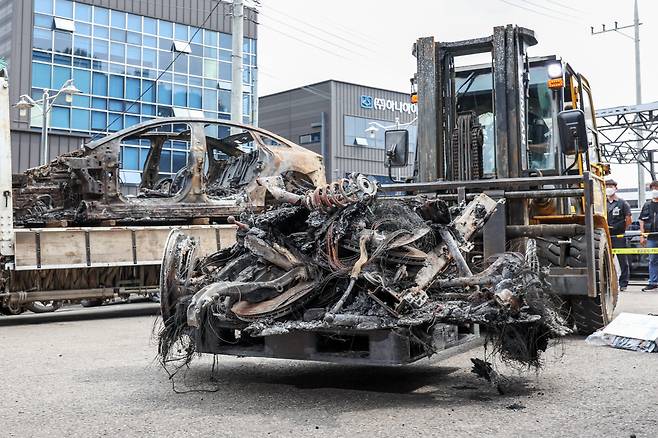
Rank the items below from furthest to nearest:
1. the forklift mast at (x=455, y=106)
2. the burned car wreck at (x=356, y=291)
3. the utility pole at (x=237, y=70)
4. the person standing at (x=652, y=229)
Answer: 1. the utility pole at (x=237, y=70)
2. the person standing at (x=652, y=229)
3. the forklift mast at (x=455, y=106)
4. the burned car wreck at (x=356, y=291)

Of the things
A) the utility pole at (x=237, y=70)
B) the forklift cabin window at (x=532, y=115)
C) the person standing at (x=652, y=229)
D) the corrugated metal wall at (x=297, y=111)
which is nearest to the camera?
the forklift cabin window at (x=532, y=115)

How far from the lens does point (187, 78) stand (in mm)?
40562

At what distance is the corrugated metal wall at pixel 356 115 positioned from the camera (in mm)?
46500

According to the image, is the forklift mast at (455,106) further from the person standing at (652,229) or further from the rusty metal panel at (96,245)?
the person standing at (652,229)

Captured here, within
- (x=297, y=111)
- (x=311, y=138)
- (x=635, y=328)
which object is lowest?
(x=635, y=328)

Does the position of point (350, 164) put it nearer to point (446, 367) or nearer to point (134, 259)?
point (134, 259)

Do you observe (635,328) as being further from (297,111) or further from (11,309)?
(297,111)

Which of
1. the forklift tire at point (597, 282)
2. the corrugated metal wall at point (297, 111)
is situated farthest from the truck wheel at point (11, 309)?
the corrugated metal wall at point (297, 111)

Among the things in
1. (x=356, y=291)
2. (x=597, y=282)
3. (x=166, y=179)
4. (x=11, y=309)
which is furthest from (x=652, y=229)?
(x=11, y=309)

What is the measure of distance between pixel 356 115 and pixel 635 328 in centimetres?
4134

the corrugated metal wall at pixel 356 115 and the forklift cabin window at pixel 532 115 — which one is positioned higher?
the corrugated metal wall at pixel 356 115

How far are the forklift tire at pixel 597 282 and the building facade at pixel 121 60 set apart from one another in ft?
84.3

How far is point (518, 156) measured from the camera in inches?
299

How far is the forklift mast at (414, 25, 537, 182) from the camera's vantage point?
7645 millimetres
